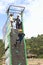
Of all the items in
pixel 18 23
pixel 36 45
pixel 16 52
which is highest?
pixel 18 23

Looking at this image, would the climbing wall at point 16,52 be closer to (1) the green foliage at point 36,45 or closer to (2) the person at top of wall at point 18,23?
(2) the person at top of wall at point 18,23

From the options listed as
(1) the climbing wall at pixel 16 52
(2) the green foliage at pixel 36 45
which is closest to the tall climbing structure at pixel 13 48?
(1) the climbing wall at pixel 16 52

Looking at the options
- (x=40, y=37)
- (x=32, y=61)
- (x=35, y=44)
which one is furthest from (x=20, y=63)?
(x=40, y=37)

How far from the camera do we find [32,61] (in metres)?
24.1

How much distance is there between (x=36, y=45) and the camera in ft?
111

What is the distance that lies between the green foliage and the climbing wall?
1982 cm

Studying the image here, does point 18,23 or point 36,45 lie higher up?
point 18,23

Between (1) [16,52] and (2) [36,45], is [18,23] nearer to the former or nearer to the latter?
(1) [16,52]

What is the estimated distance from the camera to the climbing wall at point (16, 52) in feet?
37.6

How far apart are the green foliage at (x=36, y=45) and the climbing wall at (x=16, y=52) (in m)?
19.8

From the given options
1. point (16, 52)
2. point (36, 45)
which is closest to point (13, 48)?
point (16, 52)

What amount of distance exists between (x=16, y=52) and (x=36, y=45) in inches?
890

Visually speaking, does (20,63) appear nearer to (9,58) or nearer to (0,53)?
(9,58)

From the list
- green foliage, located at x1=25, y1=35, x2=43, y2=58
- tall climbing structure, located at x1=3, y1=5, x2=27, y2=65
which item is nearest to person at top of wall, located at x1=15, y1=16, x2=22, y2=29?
tall climbing structure, located at x1=3, y1=5, x2=27, y2=65
